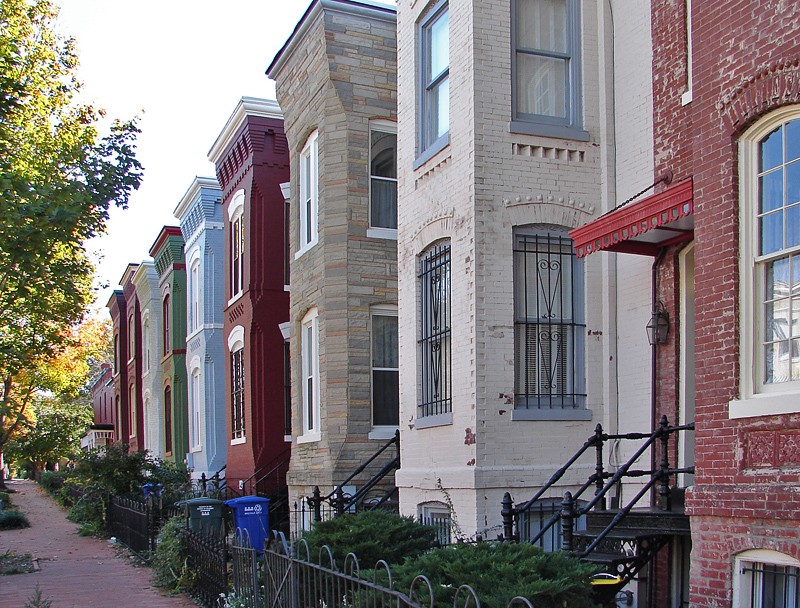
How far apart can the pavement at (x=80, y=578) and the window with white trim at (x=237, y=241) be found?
6749 mm

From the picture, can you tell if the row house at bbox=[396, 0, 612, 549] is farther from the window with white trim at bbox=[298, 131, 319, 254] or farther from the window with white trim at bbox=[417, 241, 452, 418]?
the window with white trim at bbox=[298, 131, 319, 254]

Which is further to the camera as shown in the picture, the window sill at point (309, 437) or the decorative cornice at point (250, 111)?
the decorative cornice at point (250, 111)

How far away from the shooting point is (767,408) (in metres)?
6.67

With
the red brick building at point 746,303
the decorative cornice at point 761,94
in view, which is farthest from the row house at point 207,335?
the decorative cornice at point 761,94

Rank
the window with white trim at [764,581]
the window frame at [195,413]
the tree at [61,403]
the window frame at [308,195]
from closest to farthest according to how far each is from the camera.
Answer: the window with white trim at [764,581] → the window frame at [308,195] → the window frame at [195,413] → the tree at [61,403]

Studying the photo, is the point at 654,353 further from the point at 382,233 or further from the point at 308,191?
the point at 308,191

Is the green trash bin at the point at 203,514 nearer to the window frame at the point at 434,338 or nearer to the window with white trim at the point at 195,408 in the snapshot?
the window frame at the point at 434,338

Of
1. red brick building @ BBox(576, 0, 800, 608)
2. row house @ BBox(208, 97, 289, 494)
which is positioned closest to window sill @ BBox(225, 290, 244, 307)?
row house @ BBox(208, 97, 289, 494)

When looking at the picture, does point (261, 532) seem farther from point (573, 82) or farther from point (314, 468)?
point (573, 82)

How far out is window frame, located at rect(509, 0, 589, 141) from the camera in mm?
11000

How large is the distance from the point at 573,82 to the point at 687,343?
12.6ft

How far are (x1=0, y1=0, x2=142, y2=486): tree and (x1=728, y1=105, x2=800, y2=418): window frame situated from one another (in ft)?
29.2

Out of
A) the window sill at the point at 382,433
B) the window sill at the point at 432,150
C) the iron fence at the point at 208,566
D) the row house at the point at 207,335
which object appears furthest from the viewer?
the row house at the point at 207,335

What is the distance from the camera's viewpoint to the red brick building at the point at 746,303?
667 cm
